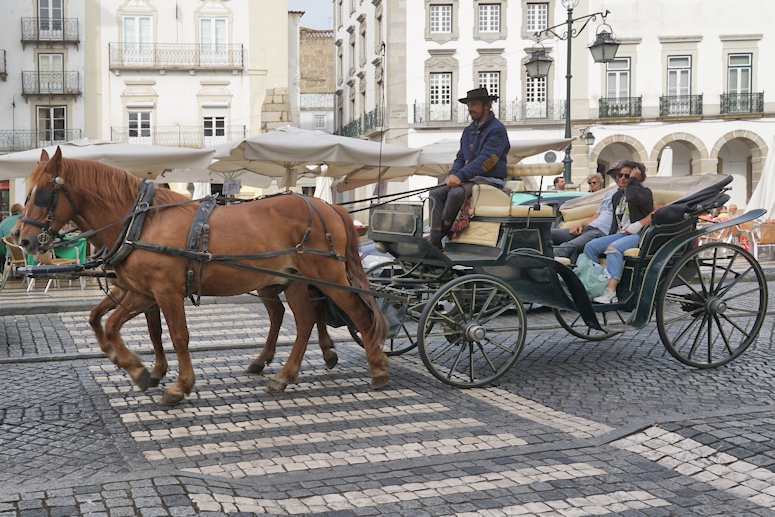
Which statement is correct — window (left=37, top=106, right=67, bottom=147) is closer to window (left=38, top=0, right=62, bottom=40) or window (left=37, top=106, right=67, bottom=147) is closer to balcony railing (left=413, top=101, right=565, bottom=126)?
window (left=38, top=0, right=62, bottom=40)

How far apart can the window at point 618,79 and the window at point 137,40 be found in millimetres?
20489

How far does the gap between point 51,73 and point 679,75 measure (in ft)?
91.6

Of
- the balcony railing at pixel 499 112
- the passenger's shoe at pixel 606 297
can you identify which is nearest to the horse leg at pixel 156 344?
the passenger's shoe at pixel 606 297

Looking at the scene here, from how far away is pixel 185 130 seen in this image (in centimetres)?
4228

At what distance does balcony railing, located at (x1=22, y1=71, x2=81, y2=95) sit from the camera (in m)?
41.5

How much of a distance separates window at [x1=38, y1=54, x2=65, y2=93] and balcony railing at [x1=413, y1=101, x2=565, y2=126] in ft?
52.4

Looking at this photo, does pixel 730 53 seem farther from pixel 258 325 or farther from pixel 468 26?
pixel 258 325

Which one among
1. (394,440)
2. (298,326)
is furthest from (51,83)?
(394,440)

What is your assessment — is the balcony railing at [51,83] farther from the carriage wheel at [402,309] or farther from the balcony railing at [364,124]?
the carriage wheel at [402,309]

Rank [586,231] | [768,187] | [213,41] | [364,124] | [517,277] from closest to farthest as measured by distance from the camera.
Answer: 1. [517,277]
2. [586,231]
3. [768,187]
4. [213,41]
5. [364,124]

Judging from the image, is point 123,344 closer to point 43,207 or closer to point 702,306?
point 43,207

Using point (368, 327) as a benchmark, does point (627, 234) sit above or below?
above

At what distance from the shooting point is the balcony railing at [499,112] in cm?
4122

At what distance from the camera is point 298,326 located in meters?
7.37
